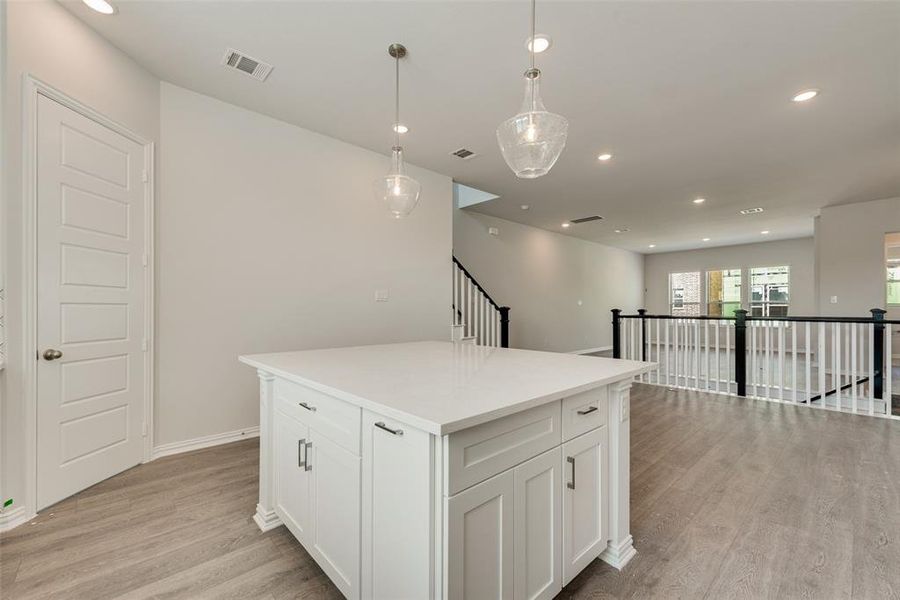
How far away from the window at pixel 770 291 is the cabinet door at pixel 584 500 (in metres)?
10.7

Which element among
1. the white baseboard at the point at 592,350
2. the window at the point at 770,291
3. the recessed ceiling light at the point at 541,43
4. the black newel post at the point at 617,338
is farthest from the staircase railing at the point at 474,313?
the window at the point at 770,291

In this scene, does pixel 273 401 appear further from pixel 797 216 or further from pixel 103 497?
pixel 797 216

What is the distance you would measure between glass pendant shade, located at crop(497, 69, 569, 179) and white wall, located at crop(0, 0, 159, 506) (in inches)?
102

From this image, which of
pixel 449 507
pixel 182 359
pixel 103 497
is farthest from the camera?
pixel 182 359

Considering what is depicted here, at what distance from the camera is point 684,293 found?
35.9 feet

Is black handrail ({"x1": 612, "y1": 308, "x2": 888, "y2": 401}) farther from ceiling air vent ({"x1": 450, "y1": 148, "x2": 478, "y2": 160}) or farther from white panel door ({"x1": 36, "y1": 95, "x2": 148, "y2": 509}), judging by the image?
white panel door ({"x1": 36, "y1": 95, "x2": 148, "y2": 509})

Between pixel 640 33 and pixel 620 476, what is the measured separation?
251 centimetres

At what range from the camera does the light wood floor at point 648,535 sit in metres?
1.56

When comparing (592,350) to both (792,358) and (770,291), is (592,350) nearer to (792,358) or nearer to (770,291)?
(770,291)

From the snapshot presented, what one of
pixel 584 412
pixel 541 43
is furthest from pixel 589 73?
pixel 584 412

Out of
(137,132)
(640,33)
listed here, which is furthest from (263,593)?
(640,33)

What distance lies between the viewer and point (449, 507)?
105cm

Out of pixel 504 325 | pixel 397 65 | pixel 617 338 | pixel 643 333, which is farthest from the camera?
pixel 617 338

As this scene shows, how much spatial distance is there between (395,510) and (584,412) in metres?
0.83
